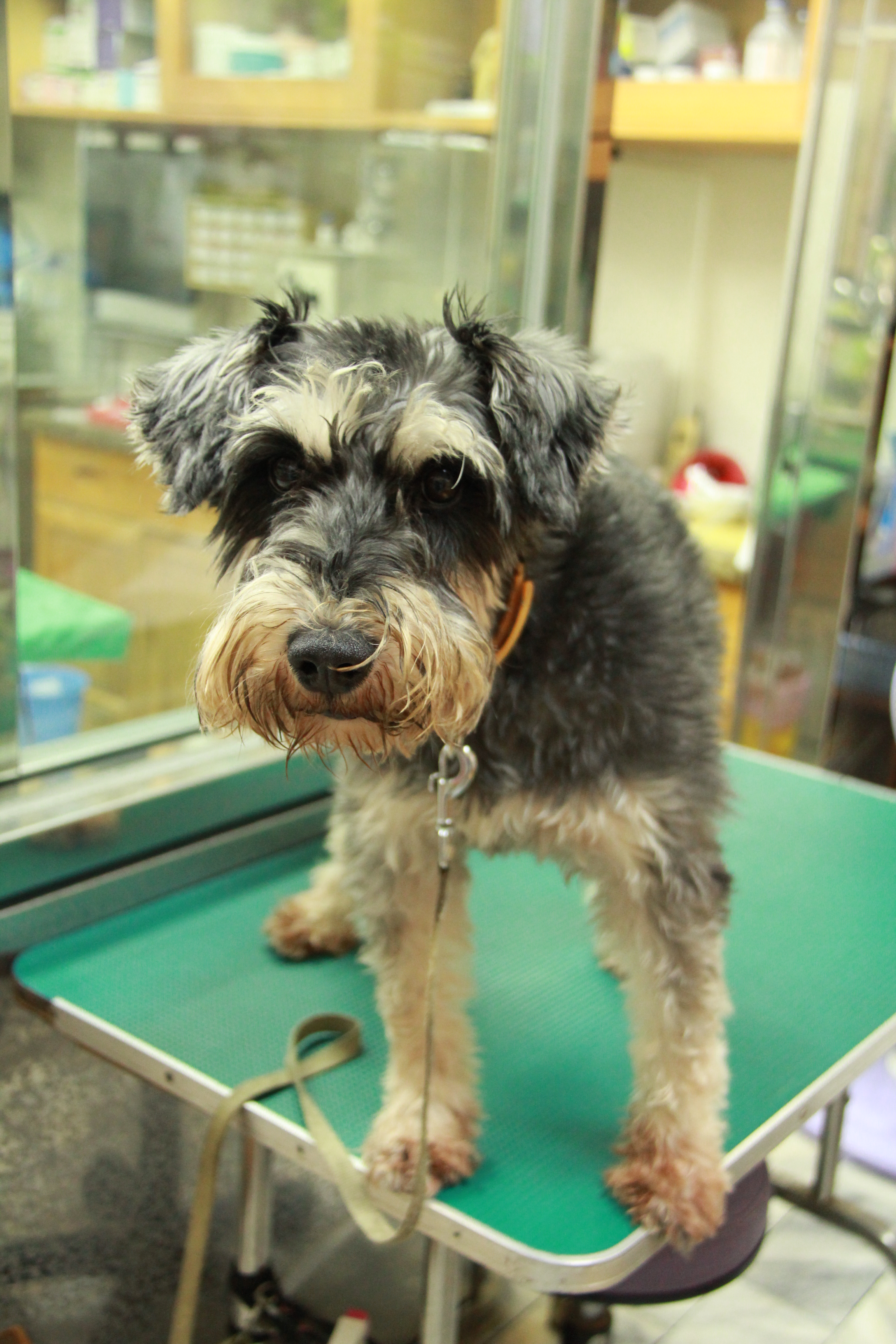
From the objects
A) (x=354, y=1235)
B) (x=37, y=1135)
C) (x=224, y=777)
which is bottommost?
(x=354, y=1235)

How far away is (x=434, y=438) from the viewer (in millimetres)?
1069

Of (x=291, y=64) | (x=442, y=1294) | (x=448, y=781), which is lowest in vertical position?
(x=442, y=1294)

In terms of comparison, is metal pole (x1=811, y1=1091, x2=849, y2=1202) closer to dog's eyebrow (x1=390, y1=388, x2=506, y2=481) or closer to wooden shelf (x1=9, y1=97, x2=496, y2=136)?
dog's eyebrow (x1=390, y1=388, x2=506, y2=481)

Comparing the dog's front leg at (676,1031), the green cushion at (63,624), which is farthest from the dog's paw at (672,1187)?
the green cushion at (63,624)

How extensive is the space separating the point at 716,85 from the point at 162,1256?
3.14 metres

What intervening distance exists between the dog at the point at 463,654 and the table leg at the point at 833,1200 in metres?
0.71

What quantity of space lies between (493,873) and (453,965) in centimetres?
59

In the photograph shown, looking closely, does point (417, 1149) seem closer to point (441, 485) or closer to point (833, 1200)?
point (441, 485)

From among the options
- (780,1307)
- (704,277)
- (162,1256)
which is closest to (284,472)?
(162,1256)

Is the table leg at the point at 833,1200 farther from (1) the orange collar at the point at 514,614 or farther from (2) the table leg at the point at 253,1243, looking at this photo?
(1) the orange collar at the point at 514,614

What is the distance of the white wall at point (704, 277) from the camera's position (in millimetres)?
3924

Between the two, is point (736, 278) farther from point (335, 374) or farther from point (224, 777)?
point (335, 374)

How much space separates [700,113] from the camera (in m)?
3.40

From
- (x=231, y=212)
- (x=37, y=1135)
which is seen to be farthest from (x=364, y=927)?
(x=231, y=212)
